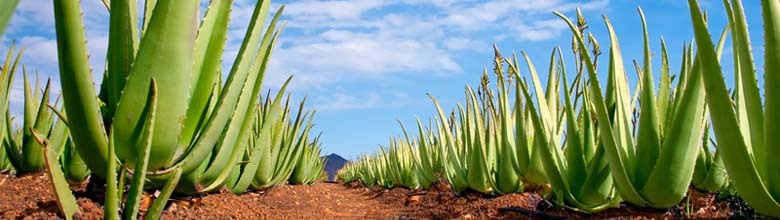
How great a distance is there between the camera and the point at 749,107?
1.41m

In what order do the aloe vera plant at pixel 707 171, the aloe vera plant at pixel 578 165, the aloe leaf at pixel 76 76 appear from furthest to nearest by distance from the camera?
the aloe vera plant at pixel 707 171 → the aloe vera plant at pixel 578 165 → the aloe leaf at pixel 76 76

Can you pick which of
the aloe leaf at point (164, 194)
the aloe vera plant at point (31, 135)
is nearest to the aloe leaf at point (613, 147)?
the aloe leaf at point (164, 194)

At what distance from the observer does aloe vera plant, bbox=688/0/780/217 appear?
4.35 ft

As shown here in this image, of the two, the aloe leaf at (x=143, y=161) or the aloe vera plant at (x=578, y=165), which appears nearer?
the aloe leaf at (x=143, y=161)

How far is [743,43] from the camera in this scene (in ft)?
4.49

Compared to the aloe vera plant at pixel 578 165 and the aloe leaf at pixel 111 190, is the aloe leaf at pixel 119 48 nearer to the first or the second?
the aloe leaf at pixel 111 190

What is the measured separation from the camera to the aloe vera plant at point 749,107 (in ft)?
4.35

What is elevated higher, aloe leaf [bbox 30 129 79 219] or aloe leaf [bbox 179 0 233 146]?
aloe leaf [bbox 179 0 233 146]

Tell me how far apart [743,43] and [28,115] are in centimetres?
294

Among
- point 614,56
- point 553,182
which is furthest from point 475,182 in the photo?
point 614,56

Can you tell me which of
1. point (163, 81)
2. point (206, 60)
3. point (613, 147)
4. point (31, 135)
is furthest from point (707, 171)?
point (31, 135)

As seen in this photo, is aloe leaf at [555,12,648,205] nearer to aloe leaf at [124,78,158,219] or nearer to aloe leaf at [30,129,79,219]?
aloe leaf at [124,78,158,219]

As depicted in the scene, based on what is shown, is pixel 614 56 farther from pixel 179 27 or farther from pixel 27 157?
pixel 27 157

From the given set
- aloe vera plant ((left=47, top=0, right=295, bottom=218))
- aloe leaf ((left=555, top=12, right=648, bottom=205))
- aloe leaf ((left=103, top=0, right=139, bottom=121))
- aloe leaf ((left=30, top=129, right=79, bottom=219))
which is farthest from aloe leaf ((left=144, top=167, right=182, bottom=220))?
aloe leaf ((left=555, top=12, right=648, bottom=205))
